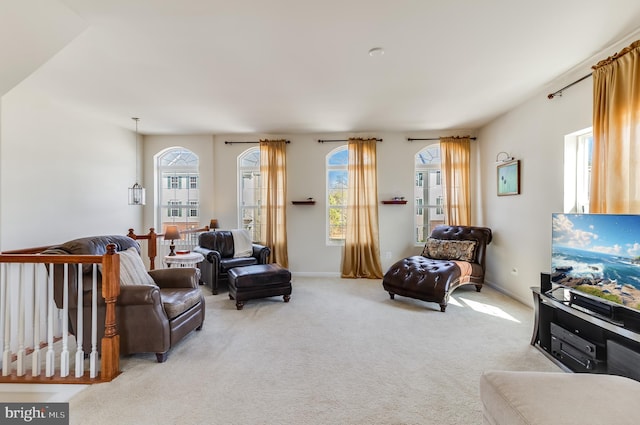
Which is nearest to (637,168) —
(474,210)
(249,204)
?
(474,210)

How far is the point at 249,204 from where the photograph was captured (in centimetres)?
557

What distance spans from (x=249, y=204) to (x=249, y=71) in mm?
3054

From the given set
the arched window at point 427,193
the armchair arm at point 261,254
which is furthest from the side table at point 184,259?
the arched window at point 427,193

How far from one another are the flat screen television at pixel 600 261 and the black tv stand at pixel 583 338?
0.09m

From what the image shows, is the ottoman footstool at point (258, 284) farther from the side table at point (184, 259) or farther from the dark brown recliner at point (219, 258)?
the side table at point (184, 259)

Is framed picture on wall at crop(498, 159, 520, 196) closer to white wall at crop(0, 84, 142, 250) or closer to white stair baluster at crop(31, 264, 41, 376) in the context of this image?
white stair baluster at crop(31, 264, 41, 376)

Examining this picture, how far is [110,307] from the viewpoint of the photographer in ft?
7.13

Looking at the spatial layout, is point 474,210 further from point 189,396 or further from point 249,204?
point 189,396

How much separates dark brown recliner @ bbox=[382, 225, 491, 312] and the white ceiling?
1.89 m

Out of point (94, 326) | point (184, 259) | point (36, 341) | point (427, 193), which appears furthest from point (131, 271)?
point (427, 193)

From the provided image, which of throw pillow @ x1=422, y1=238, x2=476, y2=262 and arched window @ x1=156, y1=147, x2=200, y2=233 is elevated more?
arched window @ x1=156, y1=147, x2=200, y2=233

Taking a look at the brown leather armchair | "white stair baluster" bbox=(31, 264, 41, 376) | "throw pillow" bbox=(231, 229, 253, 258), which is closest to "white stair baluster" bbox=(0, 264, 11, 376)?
"white stair baluster" bbox=(31, 264, 41, 376)

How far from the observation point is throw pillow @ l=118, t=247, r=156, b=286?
248 cm

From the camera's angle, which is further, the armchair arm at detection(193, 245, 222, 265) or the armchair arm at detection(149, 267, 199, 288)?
the armchair arm at detection(193, 245, 222, 265)
